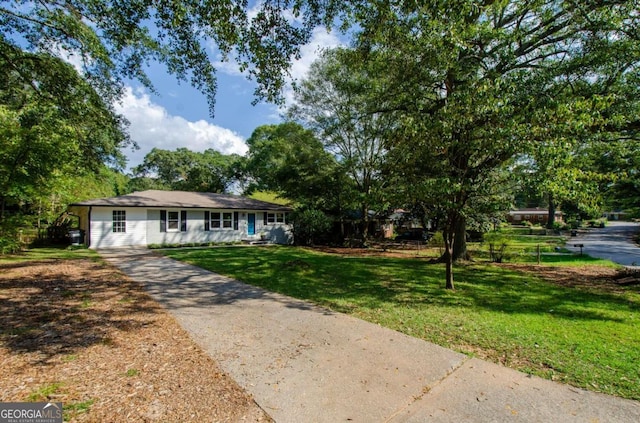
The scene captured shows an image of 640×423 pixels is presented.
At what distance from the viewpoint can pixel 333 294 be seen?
7.34 meters

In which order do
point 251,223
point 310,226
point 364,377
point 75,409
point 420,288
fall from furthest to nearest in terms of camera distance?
point 251,223
point 310,226
point 420,288
point 364,377
point 75,409

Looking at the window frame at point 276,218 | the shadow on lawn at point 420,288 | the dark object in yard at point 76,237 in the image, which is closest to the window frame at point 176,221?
the dark object in yard at point 76,237

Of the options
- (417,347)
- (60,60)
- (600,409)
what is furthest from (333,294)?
(60,60)

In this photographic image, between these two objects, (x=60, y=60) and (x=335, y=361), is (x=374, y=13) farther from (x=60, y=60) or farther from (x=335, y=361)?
(x=60, y=60)

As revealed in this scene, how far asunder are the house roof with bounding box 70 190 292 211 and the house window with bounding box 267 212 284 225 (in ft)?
1.90

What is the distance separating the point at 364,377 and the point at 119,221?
60.0ft

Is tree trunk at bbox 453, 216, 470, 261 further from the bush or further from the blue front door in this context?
the blue front door

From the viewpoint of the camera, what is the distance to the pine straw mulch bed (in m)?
2.80

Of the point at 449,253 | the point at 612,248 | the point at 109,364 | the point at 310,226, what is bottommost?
the point at 612,248

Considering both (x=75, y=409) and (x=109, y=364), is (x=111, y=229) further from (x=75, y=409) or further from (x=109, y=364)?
(x=75, y=409)

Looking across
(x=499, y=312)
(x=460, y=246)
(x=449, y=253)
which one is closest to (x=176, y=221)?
(x=460, y=246)

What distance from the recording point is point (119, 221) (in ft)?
56.4

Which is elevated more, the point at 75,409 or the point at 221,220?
the point at 221,220

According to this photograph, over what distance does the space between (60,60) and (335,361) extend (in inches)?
470
